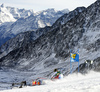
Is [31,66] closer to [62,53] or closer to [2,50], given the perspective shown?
[62,53]

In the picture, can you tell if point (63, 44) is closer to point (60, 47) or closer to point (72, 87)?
point (60, 47)

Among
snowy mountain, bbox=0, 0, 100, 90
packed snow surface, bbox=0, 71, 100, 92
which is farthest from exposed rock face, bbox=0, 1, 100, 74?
packed snow surface, bbox=0, 71, 100, 92

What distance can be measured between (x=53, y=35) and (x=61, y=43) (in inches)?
442

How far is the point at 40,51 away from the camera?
8631cm

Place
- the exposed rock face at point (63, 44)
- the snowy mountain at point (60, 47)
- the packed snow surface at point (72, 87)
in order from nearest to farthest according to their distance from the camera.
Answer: the packed snow surface at point (72, 87)
the snowy mountain at point (60, 47)
the exposed rock face at point (63, 44)

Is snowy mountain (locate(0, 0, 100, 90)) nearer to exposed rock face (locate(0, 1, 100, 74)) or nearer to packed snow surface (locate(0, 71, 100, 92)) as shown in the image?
exposed rock face (locate(0, 1, 100, 74))

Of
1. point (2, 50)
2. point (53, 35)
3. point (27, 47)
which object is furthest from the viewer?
point (2, 50)

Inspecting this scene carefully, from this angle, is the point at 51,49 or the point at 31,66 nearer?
the point at 31,66

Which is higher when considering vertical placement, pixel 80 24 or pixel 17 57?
pixel 80 24

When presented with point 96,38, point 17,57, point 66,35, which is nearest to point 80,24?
point 66,35

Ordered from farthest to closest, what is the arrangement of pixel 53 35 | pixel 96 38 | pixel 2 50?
1. pixel 2 50
2. pixel 53 35
3. pixel 96 38

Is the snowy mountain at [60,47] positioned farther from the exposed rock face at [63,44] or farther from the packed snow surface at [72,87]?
the packed snow surface at [72,87]

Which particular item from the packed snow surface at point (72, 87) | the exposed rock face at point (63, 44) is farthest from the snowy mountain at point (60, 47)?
the packed snow surface at point (72, 87)

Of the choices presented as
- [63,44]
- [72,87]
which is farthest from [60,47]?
[72,87]
